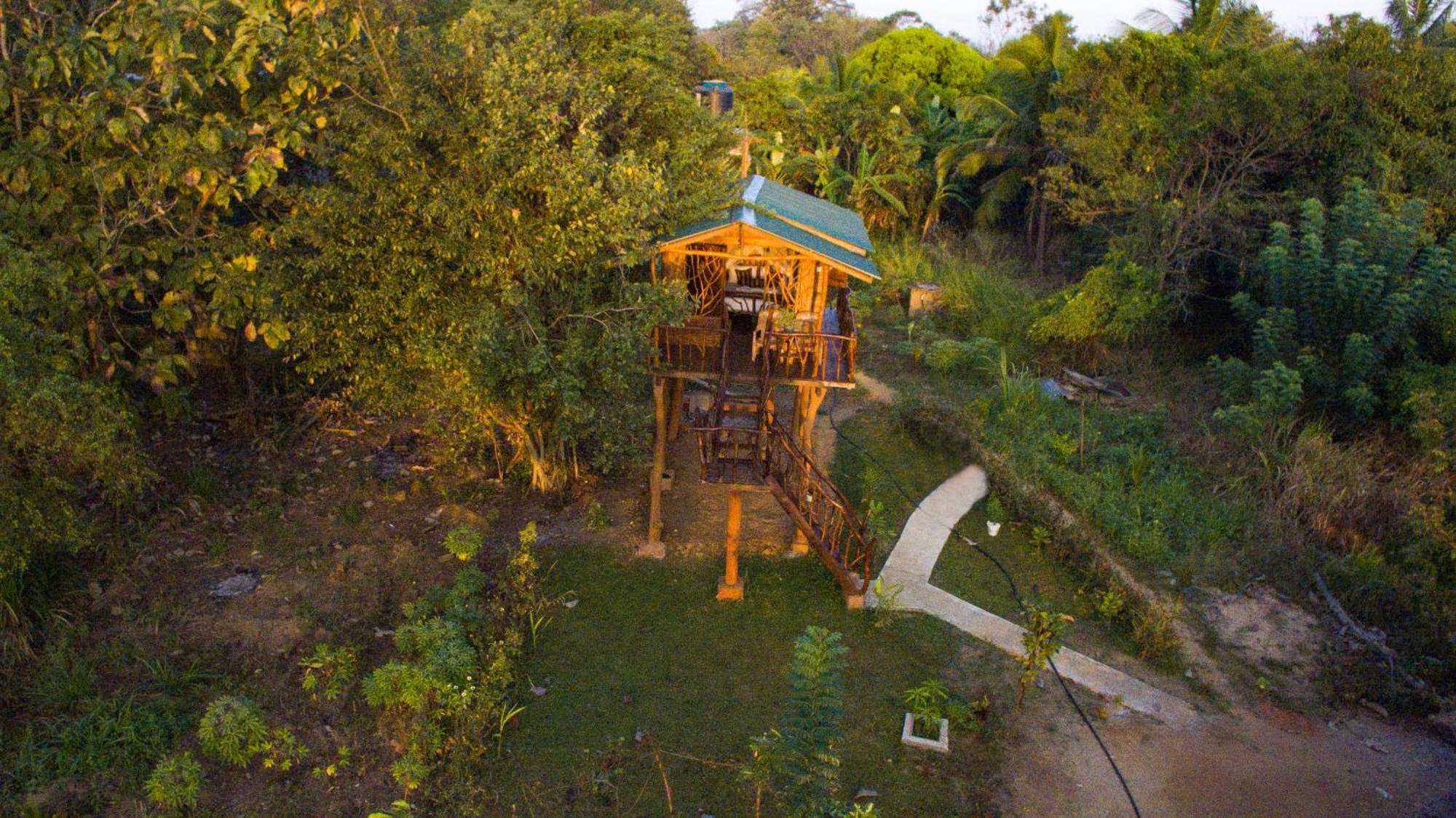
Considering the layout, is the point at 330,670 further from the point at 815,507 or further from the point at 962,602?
the point at 962,602

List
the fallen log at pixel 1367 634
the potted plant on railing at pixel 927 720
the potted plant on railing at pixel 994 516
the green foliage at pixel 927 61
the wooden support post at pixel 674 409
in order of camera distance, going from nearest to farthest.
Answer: the potted plant on railing at pixel 927 720
the fallen log at pixel 1367 634
the potted plant on railing at pixel 994 516
the wooden support post at pixel 674 409
the green foliage at pixel 927 61

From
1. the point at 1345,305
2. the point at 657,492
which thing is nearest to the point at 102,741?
the point at 657,492

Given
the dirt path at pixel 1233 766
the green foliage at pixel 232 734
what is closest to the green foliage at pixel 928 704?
the dirt path at pixel 1233 766

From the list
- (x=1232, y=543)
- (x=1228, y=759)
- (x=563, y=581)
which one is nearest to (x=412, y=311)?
(x=563, y=581)

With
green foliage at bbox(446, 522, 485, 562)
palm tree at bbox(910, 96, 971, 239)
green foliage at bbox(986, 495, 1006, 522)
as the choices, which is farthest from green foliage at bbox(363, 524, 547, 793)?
palm tree at bbox(910, 96, 971, 239)

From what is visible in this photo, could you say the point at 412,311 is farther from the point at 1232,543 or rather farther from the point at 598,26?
the point at 1232,543

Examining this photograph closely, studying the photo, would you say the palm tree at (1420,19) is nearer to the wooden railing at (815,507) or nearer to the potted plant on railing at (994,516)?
the potted plant on railing at (994,516)
